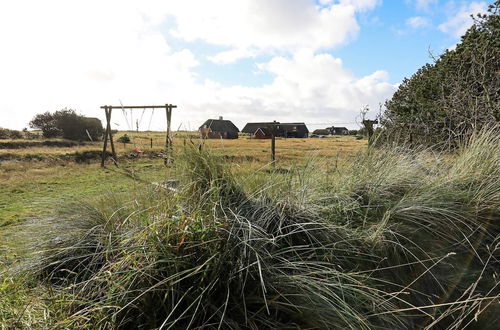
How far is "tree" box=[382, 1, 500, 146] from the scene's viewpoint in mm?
6105

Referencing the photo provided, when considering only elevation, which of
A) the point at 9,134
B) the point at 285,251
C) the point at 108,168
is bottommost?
the point at 285,251

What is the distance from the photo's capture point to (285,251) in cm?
199

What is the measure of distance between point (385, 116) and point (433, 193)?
10653 millimetres

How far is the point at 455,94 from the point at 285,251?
265 inches

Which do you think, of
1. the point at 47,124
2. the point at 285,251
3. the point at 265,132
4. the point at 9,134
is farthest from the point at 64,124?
the point at 285,251

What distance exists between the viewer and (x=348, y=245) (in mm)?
2277

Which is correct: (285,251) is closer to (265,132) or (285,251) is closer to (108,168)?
(108,168)

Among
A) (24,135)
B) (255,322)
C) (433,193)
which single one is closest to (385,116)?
(433,193)

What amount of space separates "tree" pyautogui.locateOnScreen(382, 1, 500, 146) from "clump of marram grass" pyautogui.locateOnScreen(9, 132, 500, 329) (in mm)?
2078

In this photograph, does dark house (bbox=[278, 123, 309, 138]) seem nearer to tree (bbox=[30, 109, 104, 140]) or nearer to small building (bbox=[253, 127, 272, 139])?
small building (bbox=[253, 127, 272, 139])

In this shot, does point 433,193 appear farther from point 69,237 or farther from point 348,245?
point 69,237

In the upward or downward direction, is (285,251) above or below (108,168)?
below

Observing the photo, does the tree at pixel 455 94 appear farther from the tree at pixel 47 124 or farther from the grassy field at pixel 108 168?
the tree at pixel 47 124

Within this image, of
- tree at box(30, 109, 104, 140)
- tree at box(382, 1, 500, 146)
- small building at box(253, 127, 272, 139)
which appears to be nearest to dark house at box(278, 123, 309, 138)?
small building at box(253, 127, 272, 139)
